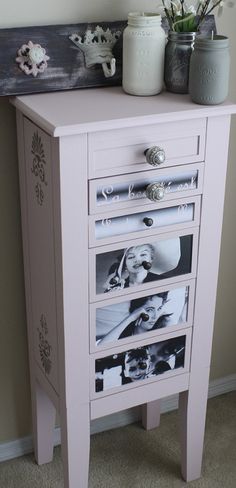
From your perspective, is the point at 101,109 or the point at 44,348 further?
the point at 44,348

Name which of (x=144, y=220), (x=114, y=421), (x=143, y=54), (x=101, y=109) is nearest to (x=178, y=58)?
(x=143, y=54)

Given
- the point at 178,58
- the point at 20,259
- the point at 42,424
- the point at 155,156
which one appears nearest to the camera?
the point at 155,156

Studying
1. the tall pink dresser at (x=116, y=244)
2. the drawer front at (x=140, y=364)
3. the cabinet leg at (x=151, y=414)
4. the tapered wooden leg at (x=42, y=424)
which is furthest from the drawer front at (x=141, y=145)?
the cabinet leg at (x=151, y=414)

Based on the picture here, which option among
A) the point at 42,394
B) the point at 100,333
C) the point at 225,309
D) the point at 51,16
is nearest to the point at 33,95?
the point at 51,16

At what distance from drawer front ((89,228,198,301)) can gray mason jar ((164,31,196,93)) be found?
0.32 metres

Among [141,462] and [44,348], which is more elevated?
[44,348]

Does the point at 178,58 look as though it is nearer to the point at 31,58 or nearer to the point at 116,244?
the point at 31,58

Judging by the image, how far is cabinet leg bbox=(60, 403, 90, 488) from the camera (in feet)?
5.08

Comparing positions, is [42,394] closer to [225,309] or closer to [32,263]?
A: [32,263]

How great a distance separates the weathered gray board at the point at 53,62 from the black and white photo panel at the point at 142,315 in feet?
1.59

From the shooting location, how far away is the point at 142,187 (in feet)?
4.63

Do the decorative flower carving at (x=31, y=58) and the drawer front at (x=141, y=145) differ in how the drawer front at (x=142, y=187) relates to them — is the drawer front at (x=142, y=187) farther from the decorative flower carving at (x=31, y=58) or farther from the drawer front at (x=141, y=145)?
the decorative flower carving at (x=31, y=58)

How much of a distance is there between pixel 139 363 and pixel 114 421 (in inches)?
20.9

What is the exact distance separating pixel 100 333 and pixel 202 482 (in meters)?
0.63
